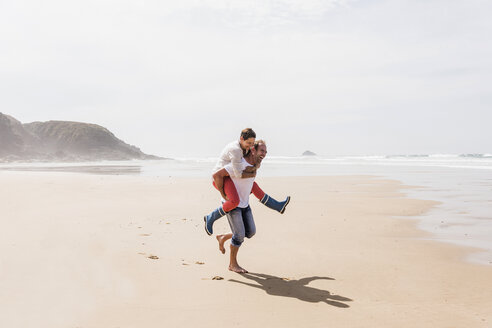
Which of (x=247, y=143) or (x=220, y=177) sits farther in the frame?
(x=220, y=177)

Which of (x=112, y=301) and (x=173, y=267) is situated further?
(x=173, y=267)

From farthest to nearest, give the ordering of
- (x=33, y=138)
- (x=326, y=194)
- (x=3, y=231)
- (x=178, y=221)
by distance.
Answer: (x=33, y=138) → (x=326, y=194) → (x=178, y=221) → (x=3, y=231)

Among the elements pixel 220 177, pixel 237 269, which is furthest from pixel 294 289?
pixel 220 177

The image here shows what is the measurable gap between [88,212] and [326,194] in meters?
8.70

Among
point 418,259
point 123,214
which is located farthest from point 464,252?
point 123,214

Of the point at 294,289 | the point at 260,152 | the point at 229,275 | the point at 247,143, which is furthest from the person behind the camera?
the point at 229,275

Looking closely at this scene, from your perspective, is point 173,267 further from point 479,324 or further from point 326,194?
point 326,194

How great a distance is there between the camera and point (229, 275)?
17.2ft

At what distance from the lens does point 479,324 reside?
3623mm

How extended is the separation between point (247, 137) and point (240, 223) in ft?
3.90

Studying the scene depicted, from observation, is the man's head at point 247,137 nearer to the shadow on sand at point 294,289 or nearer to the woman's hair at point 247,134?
the woman's hair at point 247,134

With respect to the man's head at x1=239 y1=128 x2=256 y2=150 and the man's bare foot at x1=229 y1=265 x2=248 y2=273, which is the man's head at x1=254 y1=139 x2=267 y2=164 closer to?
the man's head at x1=239 y1=128 x2=256 y2=150

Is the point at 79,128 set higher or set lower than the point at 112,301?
higher

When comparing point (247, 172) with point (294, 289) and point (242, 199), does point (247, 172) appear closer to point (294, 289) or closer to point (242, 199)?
point (242, 199)
